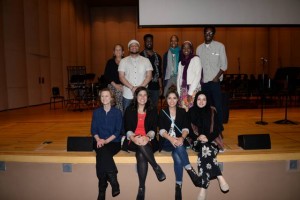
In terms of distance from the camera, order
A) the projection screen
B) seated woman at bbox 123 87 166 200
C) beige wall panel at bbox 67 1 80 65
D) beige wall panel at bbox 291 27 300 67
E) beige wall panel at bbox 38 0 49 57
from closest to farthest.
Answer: seated woman at bbox 123 87 166 200, the projection screen, beige wall panel at bbox 38 0 49 57, beige wall panel at bbox 67 1 80 65, beige wall panel at bbox 291 27 300 67

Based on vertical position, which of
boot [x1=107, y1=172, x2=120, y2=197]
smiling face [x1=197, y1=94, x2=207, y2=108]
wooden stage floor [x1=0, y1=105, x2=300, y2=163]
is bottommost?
boot [x1=107, y1=172, x2=120, y2=197]

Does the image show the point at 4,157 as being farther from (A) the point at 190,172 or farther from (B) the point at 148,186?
(A) the point at 190,172

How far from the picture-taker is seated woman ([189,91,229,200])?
255cm

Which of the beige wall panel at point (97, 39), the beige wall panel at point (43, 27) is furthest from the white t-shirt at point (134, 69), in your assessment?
the beige wall panel at point (97, 39)

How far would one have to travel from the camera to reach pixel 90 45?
13094 mm

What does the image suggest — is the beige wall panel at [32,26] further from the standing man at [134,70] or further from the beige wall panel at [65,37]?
the standing man at [134,70]

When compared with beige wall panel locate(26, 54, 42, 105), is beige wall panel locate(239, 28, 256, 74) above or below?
above

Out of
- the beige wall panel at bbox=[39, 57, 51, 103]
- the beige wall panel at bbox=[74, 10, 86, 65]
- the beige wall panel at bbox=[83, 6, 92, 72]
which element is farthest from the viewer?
the beige wall panel at bbox=[83, 6, 92, 72]

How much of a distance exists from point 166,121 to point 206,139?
0.49 m

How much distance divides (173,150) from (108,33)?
11183 millimetres

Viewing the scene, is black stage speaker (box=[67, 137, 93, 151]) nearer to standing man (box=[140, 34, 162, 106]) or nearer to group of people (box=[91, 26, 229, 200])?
group of people (box=[91, 26, 229, 200])

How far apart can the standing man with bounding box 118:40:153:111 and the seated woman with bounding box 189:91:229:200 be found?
0.85 m

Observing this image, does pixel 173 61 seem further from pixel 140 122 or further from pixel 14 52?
pixel 14 52

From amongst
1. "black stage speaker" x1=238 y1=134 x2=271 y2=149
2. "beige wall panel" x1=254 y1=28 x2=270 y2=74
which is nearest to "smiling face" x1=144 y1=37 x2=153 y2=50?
"black stage speaker" x1=238 y1=134 x2=271 y2=149
